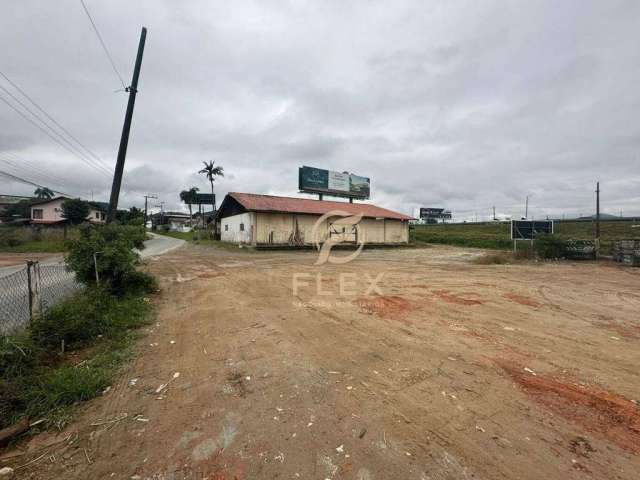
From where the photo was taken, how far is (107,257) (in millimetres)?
6109

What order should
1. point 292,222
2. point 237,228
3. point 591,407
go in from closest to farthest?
point 591,407 → point 292,222 → point 237,228

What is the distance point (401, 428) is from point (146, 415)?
2.25 metres

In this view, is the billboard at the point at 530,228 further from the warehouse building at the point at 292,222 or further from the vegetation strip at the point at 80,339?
the vegetation strip at the point at 80,339

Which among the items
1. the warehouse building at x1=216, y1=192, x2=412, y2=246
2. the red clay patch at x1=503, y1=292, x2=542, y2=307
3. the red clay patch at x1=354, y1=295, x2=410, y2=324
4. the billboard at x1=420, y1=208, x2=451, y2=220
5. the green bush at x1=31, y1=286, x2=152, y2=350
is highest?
the billboard at x1=420, y1=208, x2=451, y2=220

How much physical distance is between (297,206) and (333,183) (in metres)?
10.1

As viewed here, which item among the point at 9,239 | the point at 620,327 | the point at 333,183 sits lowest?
the point at 620,327

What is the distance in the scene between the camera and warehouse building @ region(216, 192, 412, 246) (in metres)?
22.3

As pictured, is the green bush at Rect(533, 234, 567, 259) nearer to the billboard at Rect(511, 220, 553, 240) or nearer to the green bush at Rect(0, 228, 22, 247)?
the billboard at Rect(511, 220, 553, 240)

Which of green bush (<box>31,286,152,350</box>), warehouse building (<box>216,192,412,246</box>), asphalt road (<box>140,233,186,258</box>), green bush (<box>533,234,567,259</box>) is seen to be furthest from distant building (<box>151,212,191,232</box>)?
green bush (<box>31,286,152,350</box>)

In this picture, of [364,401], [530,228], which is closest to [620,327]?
[364,401]

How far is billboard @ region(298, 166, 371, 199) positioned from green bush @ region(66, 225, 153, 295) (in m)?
25.6

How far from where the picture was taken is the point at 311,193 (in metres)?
32.9

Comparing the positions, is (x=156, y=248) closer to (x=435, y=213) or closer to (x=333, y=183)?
(x=333, y=183)

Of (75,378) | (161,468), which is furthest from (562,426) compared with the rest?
(75,378)
